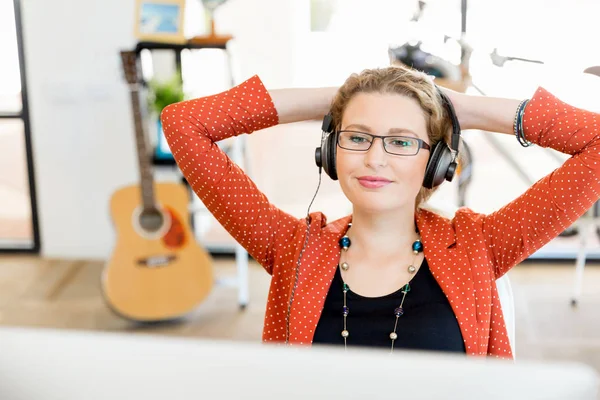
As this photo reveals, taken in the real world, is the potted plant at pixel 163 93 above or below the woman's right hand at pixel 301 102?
below

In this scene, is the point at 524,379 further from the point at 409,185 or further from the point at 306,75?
the point at 306,75

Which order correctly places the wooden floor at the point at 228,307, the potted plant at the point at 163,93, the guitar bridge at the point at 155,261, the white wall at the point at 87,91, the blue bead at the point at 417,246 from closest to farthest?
the blue bead at the point at 417,246
the wooden floor at the point at 228,307
the guitar bridge at the point at 155,261
the potted plant at the point at 163,93
the white wall at the point at 87,91

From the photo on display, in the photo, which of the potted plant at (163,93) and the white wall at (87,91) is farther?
the white wall at (87,91)

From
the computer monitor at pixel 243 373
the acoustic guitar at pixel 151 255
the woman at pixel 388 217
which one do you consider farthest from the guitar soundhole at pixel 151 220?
the computer monitor at pixel 243 373

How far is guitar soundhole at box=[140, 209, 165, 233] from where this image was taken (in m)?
3.10

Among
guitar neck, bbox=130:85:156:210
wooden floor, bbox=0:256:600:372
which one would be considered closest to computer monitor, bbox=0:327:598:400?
wooden floor, bbox=0:256:600:372

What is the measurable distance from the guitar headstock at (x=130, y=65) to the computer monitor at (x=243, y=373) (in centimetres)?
264

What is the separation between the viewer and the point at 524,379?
1.37 feet

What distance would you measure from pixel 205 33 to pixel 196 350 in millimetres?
3091

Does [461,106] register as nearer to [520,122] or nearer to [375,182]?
[520,122]

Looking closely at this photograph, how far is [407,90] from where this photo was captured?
129 cm

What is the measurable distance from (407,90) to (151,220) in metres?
2.02

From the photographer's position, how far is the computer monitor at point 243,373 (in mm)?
419

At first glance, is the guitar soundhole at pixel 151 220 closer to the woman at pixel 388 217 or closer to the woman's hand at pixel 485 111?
the woman at pixel 388 217
